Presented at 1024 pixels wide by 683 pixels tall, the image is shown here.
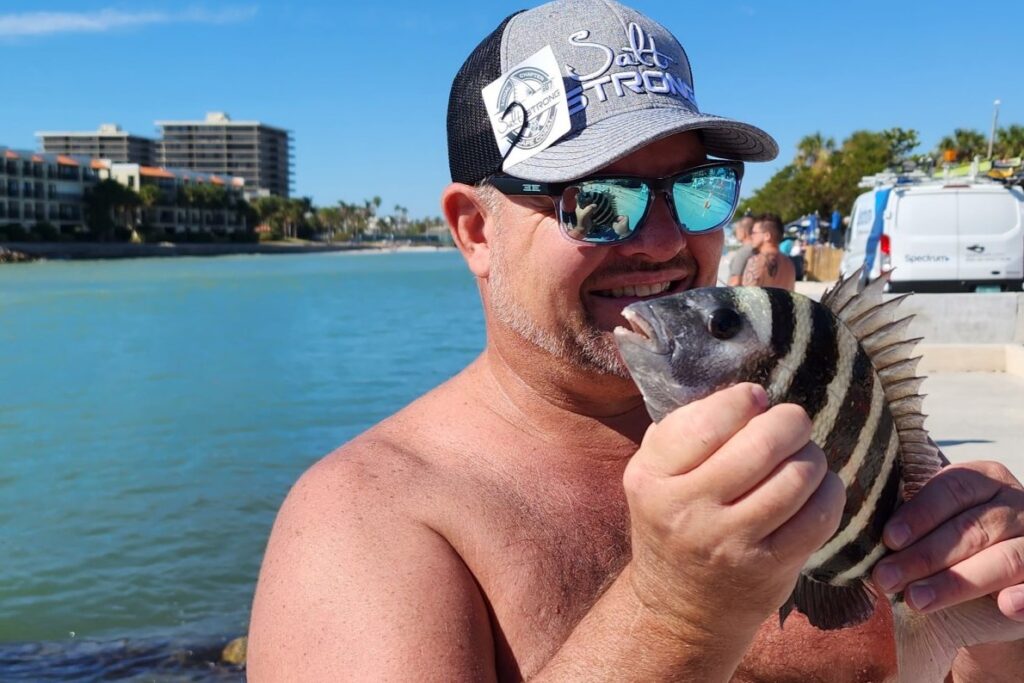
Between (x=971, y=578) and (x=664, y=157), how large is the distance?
90cm

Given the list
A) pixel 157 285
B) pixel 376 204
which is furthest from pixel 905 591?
pixel 376 204

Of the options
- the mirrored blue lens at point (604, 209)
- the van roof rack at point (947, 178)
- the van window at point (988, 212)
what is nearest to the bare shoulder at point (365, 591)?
the mirrored blue lens at point (604, 209)

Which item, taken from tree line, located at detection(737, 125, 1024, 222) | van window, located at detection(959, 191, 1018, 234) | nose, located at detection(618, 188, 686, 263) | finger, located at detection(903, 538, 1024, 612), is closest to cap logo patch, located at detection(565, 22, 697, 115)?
nose, located at detection(618, 188, 686, 263)

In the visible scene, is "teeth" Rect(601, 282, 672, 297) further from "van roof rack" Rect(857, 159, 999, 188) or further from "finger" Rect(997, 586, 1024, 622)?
"van roof rack" Rect(857, 159, 999, 188)

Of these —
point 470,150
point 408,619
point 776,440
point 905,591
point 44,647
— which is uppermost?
point 470,150

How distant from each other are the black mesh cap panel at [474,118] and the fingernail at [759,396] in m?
0.93

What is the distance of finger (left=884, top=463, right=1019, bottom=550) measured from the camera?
50.8 inches

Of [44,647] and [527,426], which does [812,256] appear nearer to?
[44,647]

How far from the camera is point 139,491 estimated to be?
11.3 m

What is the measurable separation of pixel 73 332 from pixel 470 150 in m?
31.2

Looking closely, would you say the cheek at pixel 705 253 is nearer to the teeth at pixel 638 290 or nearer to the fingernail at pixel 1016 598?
the teeth at pixel 638 290

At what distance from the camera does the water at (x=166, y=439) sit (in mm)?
8008

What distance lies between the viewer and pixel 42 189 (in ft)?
328

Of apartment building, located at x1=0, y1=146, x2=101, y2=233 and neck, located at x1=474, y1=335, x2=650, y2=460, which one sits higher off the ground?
apartment building, located at x1=0, y1=146, x2=101, y2=233
